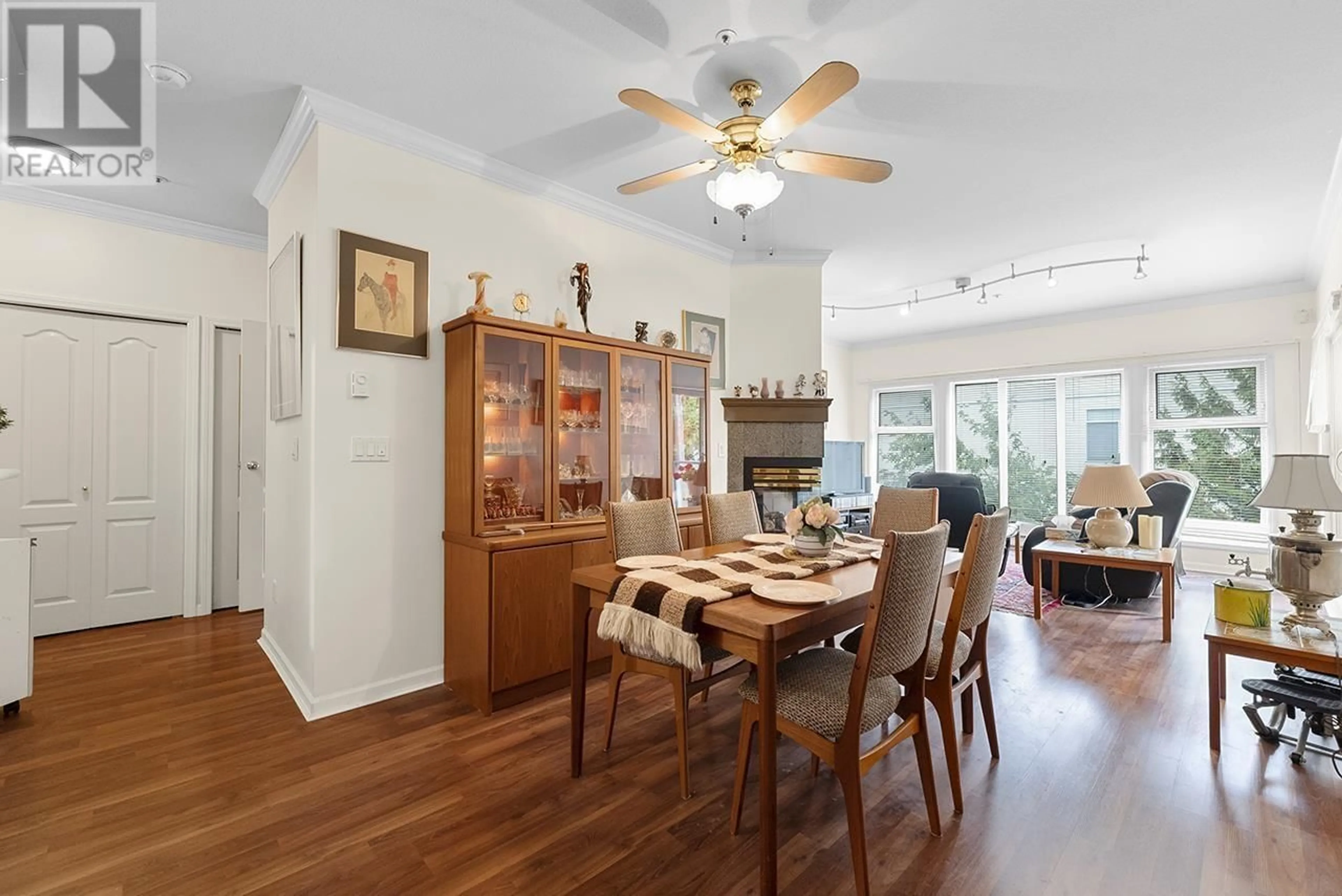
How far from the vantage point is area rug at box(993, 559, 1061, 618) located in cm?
436

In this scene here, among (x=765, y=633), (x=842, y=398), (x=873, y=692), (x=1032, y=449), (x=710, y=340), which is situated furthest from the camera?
(x=842, y=398)

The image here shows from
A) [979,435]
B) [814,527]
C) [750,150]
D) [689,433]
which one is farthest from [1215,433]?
[750,150]

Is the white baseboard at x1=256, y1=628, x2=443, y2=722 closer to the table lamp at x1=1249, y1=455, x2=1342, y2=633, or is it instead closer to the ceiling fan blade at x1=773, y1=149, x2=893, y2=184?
the ceiling fan blade at x1=773, y1=149, x2=893, y2=184

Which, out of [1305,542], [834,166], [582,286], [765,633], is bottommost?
[765,633]

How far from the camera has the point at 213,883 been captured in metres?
1.62

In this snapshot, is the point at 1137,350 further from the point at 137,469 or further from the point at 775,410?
the point at 137,469

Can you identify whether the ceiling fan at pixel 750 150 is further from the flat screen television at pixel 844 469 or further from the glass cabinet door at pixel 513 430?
the flat screen television at pixel 844 469

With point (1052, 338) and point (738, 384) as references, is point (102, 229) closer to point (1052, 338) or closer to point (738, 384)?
point (738, 384)

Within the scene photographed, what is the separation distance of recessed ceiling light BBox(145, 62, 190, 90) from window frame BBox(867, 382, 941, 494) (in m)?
7.18

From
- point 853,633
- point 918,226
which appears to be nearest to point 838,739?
point 853,633

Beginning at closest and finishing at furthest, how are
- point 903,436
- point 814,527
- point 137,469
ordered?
point 814,527
point 137,469
point 903,436

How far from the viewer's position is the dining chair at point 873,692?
1588 mm

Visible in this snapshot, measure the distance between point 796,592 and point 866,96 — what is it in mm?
2189

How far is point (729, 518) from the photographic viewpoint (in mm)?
3068
